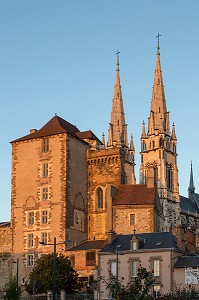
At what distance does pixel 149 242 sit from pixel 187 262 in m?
4.59

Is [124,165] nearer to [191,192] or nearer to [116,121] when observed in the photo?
[116,121]

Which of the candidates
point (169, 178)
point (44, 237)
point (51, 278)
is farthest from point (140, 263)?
point (169, 178)

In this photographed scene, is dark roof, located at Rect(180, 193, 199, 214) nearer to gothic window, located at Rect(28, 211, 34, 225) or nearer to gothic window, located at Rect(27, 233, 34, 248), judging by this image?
gothic window, located at Rect(28, 211, 34, 225)

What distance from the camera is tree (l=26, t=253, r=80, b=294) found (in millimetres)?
60188

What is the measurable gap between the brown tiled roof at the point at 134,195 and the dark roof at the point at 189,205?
180ft

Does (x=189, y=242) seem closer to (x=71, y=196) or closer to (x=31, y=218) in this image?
(x=71, y=196)

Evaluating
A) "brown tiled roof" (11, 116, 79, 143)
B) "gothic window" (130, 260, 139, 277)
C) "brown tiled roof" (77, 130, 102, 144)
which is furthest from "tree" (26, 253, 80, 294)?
"brown tiled roof" (77, 130, 102, 144)

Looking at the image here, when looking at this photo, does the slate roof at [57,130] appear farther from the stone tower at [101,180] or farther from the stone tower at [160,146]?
the stone tower at [160,146]

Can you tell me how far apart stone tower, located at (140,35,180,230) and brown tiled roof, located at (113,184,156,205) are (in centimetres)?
4636

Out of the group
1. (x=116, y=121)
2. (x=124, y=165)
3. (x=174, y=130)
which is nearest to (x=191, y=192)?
(x=174, y=130)

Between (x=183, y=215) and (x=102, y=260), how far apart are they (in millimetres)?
64465

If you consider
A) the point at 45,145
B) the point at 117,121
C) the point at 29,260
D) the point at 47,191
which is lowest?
the point at 29,260

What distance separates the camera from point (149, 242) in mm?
60500

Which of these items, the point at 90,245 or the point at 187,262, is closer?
the point at 187,262
